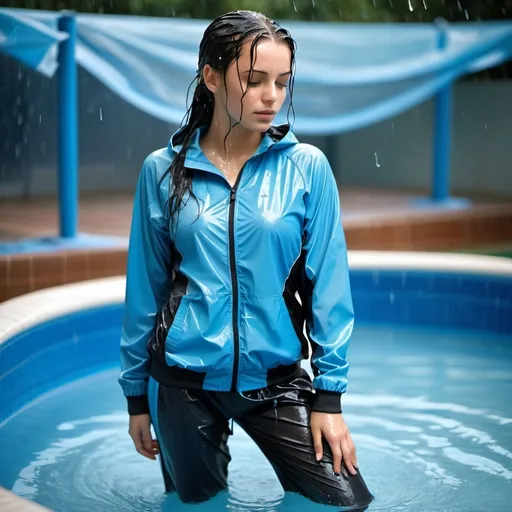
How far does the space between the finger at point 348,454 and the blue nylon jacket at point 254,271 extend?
95 mm

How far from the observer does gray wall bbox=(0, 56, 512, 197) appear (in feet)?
37.7

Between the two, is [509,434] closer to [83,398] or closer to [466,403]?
[466,403]

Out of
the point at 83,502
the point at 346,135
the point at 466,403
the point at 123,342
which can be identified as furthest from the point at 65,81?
the point at 346,135

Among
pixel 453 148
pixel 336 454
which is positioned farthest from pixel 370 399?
pixel 453 148

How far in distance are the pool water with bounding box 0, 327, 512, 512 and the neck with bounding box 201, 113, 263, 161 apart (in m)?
0.88

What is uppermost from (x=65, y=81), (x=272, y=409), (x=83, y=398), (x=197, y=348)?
(x=65, y=81)

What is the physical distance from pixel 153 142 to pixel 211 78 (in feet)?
33.9

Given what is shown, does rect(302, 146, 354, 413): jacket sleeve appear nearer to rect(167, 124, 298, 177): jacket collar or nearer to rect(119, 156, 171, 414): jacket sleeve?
rect(167, 124, 298, 177): jacket collar

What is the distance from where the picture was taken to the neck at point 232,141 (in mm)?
2654

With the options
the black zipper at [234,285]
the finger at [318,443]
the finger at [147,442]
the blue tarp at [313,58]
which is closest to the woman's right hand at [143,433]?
the finger at [147,442]

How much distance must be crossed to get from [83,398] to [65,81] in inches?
133

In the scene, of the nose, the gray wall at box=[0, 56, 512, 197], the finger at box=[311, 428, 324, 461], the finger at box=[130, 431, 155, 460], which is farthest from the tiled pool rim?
the gray wall at box=[0, 56, 512, 197]

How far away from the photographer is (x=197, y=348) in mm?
2557

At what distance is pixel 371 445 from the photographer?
426 cm
